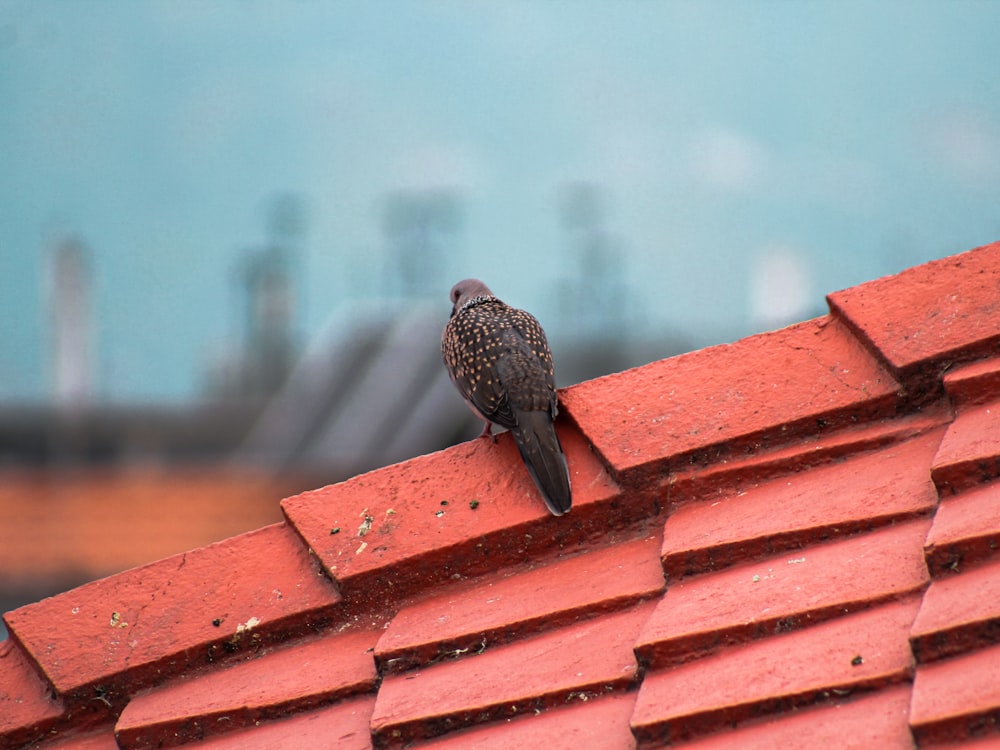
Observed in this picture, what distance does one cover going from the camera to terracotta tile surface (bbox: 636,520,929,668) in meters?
1.84

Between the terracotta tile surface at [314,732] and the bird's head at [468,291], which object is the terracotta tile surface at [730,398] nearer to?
the terracotta tile surface at [314,732]

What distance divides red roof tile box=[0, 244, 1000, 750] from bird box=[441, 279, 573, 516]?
0.06 meters

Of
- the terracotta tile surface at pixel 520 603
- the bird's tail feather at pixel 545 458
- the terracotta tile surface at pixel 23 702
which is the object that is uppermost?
the bird's tail feather at pixel 545 458

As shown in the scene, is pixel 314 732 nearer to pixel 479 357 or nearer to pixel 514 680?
pixel 514 680

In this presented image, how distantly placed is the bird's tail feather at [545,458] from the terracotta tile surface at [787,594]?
1.49 ft

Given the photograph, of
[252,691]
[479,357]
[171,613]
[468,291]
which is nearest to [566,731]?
[252,691]

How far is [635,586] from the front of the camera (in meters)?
2.19

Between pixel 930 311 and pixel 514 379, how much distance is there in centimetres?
107

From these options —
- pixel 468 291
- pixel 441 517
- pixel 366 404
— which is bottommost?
pixel 366 404

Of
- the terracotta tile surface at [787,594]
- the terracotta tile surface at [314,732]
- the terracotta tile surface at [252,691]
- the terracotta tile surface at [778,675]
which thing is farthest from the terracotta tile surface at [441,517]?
the terracotta tile surface at [778,675]

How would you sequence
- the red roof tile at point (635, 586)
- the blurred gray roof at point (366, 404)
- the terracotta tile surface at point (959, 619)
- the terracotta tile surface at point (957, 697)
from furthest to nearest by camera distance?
the blurred gray roof at point (366, 404), the red roof tile at point (635, 586), the terracotta tile surface at point (959, 619), the terracotta tile surface at point (957, 697)

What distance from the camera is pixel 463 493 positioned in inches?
103

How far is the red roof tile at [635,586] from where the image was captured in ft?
5.69

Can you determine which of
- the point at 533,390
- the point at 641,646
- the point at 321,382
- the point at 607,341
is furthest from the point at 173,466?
the point at 641,646
